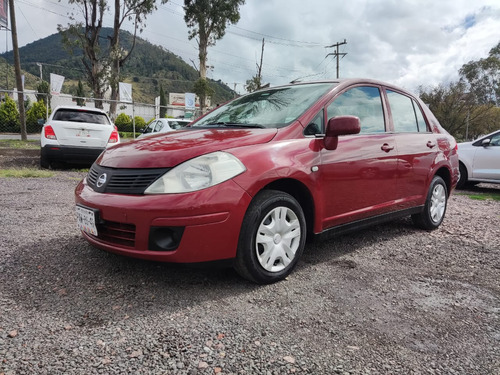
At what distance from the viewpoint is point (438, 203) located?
4586 mm

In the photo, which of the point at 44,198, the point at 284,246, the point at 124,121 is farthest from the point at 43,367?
the point at 124,121

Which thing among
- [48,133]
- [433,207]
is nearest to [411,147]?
[433,207]

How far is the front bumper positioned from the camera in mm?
2373

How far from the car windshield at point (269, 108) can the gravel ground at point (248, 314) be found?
1250 millimetres

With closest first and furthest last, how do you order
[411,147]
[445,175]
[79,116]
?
[411,147]
[445,175]
[79,116]

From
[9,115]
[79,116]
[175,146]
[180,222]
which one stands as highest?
[9,115]

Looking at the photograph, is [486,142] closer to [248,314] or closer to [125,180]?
[248,314]

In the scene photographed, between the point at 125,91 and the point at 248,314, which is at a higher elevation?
the point at 125,91

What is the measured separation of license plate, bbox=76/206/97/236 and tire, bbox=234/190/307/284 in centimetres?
101

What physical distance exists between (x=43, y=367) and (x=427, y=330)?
6.65 ft

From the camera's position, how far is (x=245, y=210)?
100.0 inches

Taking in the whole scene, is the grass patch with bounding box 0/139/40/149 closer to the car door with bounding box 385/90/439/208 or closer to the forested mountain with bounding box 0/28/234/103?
the car door with bounding box 385/90/439/208

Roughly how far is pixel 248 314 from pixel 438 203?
3254mm

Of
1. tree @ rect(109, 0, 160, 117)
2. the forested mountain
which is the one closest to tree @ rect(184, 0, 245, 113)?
tree @ rect(109, 0, 160, 117)
